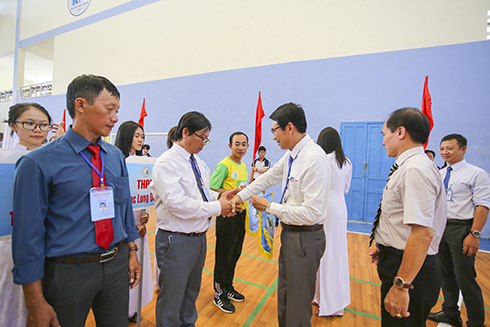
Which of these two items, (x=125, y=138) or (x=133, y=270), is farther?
(x=125, y=138)

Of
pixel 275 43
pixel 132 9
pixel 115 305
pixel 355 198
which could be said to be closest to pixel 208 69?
pixel 275 43

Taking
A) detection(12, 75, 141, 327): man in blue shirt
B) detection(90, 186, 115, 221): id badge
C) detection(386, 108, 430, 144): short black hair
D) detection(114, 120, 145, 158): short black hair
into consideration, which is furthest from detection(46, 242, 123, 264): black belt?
detection(386, 108, 430, 144): short black hair

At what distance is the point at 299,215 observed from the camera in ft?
5.08

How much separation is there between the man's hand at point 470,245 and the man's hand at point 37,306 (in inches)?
121

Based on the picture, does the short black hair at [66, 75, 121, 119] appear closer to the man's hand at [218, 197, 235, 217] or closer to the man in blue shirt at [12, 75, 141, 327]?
the man in blue shirt at [12, 75, 141, 327]

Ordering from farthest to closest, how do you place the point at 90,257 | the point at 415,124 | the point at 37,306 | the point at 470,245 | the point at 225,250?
the point at 225,250
the point at 470,245
the point at 415,124
the point at 90,257
the point at 37,306

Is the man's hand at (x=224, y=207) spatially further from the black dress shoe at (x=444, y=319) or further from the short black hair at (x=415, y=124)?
A: the black dress shoe at (x=444, y=319)

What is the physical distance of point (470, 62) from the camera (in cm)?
492

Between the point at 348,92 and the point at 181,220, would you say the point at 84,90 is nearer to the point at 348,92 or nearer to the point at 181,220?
the point at 181,220

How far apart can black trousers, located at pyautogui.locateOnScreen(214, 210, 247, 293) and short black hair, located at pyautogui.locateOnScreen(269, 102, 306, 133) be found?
4.23ft

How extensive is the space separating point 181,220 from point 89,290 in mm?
646

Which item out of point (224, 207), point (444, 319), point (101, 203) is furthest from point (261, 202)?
point (444, 319)

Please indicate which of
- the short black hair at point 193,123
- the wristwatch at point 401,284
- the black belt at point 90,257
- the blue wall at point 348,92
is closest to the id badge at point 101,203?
the black belt at point 90,257

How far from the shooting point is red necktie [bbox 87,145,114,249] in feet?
3.60
